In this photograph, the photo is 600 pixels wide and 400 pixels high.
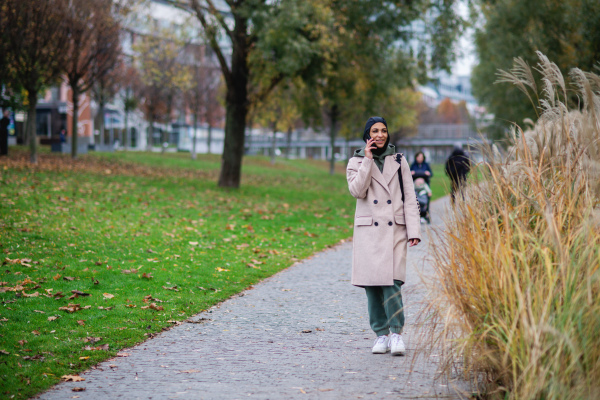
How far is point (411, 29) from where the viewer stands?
22094 millimetres

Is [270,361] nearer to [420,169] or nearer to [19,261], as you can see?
[19,261]

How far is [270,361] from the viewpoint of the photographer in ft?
17.5

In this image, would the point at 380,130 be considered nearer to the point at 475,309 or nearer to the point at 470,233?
the point at 470,233

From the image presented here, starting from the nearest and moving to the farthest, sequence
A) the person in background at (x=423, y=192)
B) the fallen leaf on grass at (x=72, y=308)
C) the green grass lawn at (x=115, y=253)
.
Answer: the green grass lawn at (x=115, y=253) → the fallen leaf on grass at (x=72, y=308) → the person in background at (x=423, y=192)

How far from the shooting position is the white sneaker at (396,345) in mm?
5379

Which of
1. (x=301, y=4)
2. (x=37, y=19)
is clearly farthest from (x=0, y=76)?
(x=301, y=4)

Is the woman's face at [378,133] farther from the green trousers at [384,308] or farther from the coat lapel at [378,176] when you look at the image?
the green trousers at [384,308]

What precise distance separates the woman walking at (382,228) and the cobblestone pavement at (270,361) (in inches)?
8.3

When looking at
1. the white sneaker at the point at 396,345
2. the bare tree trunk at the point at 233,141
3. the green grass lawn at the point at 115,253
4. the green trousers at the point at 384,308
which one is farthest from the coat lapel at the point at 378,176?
the bare tree trunk at the point at 233,141

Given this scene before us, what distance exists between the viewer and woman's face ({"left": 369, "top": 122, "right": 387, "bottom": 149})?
552 cm

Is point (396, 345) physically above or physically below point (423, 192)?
below

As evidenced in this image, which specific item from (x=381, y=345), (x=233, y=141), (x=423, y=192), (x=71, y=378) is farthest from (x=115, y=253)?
(x=233, y=141)

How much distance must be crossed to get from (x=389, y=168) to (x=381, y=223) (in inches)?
19.9

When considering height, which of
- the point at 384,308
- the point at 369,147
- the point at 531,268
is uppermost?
the point at 369,147
